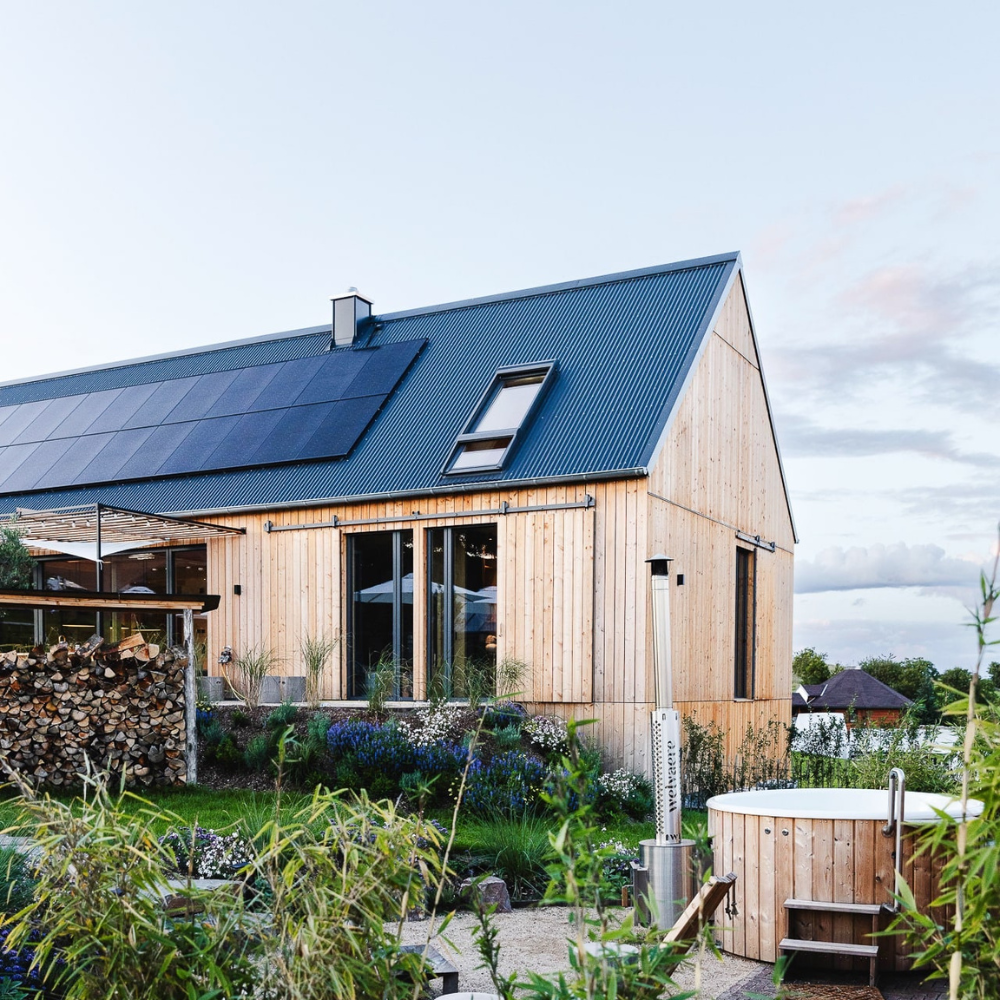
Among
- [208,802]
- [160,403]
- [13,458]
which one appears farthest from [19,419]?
[208,802]

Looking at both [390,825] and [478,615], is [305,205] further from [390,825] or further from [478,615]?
[390,825]

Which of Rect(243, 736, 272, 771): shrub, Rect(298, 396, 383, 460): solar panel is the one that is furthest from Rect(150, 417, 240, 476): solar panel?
Rect(243, 736, 272, 771): shrub

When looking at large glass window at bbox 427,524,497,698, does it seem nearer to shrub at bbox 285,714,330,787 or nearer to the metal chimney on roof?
shrub at bbox 285,714,330,787

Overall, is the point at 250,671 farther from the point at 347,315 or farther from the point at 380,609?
the point at 347,315

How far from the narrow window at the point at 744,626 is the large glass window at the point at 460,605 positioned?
4229mm

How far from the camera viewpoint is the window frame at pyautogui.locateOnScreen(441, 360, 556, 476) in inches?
497

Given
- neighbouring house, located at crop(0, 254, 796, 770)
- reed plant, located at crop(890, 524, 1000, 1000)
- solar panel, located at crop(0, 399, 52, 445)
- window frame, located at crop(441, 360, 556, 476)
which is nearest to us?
reed plant, located at crop(890, 524, 1000, 1000)

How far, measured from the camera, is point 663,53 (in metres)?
12.6

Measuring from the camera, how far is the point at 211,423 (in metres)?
16.0

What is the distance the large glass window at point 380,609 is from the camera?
13023 millimetres

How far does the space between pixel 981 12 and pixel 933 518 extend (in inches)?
214

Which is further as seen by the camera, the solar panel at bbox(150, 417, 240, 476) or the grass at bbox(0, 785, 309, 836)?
the solar panel at bbox(150, 417, 240, 476)

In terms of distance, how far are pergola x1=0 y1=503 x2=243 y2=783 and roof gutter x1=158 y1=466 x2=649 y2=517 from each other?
272 mm

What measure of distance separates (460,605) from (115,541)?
Result: 560 centimetres
